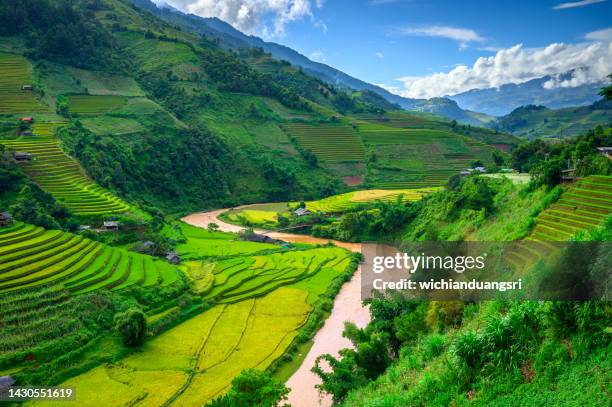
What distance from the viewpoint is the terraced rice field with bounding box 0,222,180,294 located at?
830 inches

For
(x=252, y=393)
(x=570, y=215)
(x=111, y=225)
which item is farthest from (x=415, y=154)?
(x=252, y=393)

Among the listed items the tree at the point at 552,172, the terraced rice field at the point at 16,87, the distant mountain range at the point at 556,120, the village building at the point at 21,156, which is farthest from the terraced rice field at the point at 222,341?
the distant mountain range at the point at 556,120

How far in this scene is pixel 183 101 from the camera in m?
75.2

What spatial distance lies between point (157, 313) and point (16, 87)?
47.8m

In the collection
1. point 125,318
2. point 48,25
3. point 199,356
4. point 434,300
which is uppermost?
point 48,25

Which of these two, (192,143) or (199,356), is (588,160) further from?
(192,143)

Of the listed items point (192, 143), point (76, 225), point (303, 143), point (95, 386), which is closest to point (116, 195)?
point (76, 225)

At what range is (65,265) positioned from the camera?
2308 centimetres

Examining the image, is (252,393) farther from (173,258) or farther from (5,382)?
(173,258)

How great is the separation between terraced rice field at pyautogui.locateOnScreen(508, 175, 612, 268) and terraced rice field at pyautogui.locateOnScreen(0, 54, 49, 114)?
54.9 m

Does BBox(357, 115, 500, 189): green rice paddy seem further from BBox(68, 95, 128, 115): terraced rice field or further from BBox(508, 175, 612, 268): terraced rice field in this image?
BBox(508, 175, 612, 268): terraced rice field

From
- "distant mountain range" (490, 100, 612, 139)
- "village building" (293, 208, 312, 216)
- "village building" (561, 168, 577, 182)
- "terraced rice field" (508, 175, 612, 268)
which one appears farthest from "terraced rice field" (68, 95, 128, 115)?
"distant mountain range" (490, 100, 612, 139)

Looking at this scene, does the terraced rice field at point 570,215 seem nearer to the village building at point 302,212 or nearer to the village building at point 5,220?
the village building at point 5,220

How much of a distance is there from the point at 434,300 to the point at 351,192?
49314mm
